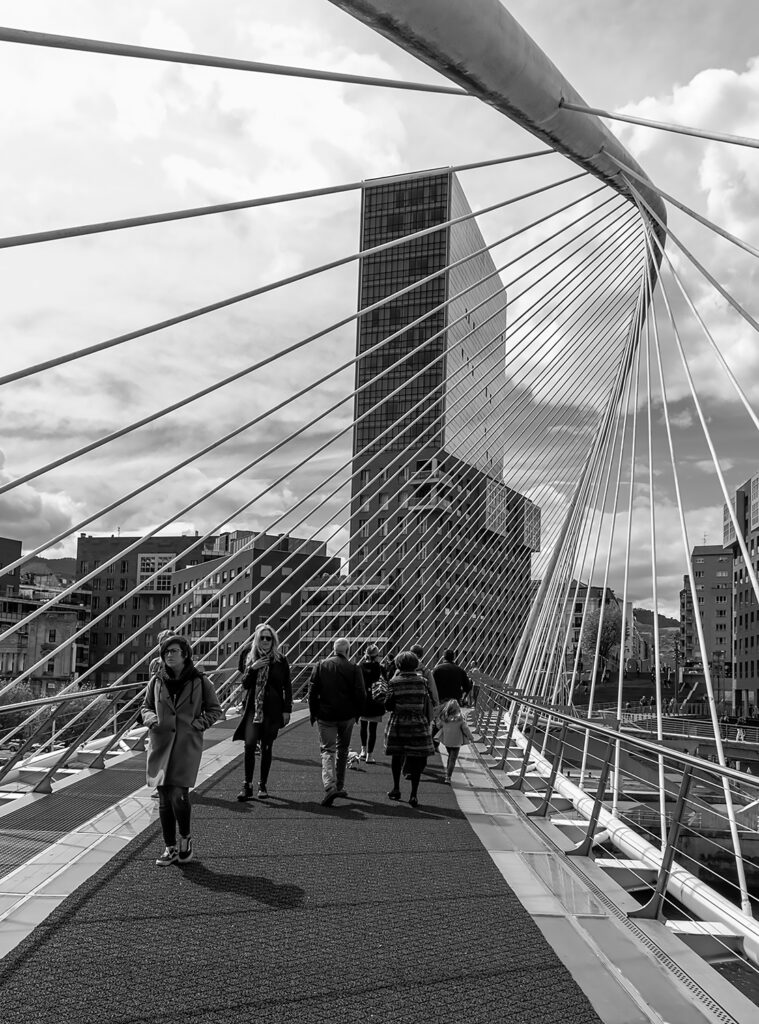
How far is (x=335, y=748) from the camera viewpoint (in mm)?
7957

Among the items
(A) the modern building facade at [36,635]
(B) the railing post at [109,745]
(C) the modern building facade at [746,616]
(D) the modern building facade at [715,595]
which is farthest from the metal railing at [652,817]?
(D) the modern building facade at [715,595]

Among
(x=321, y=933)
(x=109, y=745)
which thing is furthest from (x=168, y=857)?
(x=109, y=745)

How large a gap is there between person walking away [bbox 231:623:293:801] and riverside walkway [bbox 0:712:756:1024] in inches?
43.2

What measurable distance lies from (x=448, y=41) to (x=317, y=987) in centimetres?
521

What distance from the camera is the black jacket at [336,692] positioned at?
26.3 feet

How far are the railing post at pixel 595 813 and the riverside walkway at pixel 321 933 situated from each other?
0.18m

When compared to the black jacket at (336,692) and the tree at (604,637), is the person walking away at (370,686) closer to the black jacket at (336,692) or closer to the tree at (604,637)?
the black jacket at (336,692)

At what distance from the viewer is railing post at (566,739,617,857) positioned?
5742 millimetres

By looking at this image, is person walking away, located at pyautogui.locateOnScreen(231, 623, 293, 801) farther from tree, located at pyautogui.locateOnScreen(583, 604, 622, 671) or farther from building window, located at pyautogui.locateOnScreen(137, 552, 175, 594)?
tree, located at pyautogui.locateOnScreen(583, 604, 622, 671)

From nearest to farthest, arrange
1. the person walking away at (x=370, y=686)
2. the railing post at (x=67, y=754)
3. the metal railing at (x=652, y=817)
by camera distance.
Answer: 1. the metal railing at (x=652, y=817)
2. the railing post at (x=67, y=754)
3. the person walking away at (x=370, y=686)

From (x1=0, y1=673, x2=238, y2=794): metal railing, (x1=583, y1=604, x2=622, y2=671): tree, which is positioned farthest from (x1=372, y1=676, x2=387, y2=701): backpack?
(x1=583, y1=604, x2=622, y2=671): tree

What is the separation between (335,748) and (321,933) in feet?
12.3

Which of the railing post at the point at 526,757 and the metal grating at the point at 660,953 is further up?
the railing post at the point at 526,757

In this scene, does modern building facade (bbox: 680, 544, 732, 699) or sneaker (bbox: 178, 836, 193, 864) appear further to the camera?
modern building facade (bbox: 680, 544, 732, 699)
